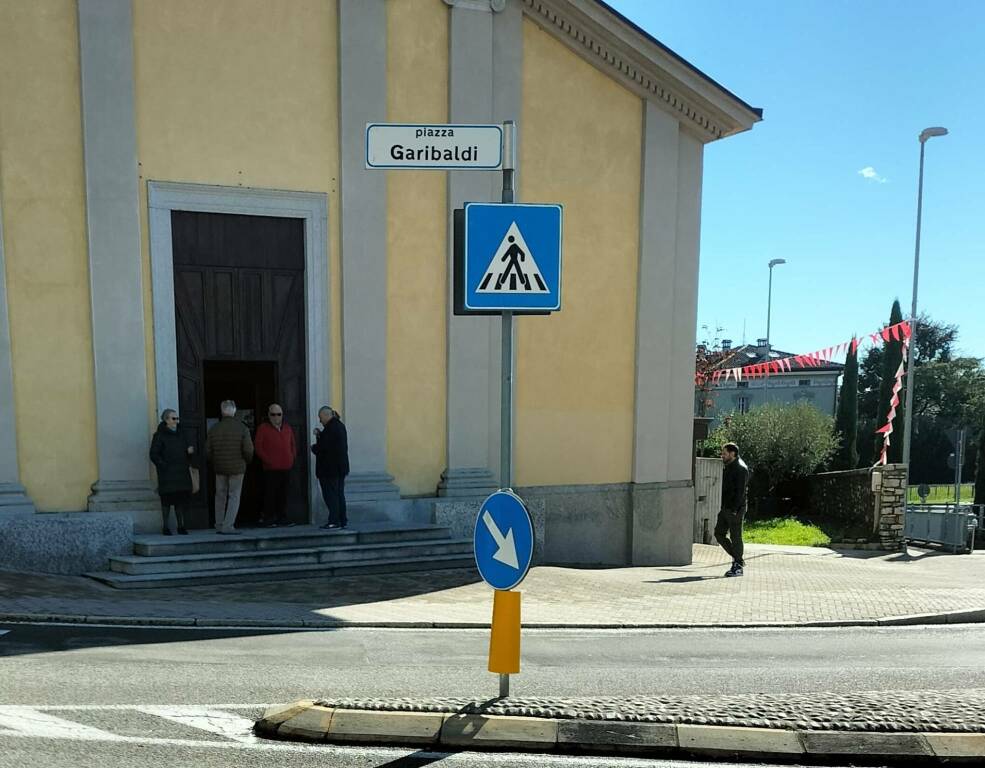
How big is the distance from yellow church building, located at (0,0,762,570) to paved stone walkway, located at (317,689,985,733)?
20.4 ft

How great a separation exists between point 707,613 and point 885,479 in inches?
503

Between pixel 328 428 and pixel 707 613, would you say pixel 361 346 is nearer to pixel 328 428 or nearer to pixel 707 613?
pixel 328 428

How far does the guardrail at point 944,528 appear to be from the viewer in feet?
57.8

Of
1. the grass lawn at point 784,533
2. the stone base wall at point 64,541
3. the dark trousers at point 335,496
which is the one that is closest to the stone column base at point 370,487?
the dark trousers at point 335,496

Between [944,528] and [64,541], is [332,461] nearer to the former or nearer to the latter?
[64,541]

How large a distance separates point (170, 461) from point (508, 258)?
21.6 ft

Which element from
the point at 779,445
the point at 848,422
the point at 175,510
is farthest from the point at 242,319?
the point at 848,422

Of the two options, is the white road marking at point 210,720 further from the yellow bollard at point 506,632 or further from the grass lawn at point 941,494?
the grass lawn at point 941,494

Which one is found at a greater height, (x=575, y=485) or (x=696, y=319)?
(x=696, y=319)

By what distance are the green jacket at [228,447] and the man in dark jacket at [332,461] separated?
2.84ft

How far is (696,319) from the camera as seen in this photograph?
1366 cm

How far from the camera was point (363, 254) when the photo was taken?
37.8 feet

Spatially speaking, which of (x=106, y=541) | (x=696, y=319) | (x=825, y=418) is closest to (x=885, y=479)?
(x=696, y=319)

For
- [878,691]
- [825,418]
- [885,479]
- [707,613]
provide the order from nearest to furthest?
[878,691]
[707,613]
[885,479]
[825,418]
